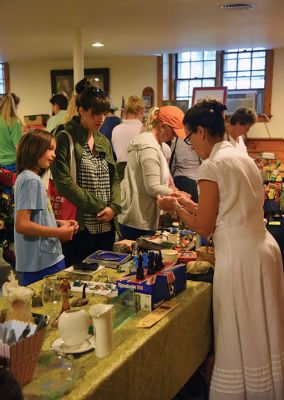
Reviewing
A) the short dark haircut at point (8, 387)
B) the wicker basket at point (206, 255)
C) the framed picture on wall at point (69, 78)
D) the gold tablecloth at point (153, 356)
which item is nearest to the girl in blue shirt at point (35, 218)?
the gold tablecloth at point (153, 356)

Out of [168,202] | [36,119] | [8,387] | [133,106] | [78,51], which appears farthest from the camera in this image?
[36,119]

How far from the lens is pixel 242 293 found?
176 cm

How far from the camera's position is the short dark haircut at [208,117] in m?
1.82

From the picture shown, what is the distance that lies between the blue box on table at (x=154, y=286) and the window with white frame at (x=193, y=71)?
679 cm

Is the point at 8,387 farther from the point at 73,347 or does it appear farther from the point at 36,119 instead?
the point at 36,119

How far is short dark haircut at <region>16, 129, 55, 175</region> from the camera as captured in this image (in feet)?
6.75

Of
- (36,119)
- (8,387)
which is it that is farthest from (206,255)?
(36,119)

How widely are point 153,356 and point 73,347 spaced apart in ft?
0.91

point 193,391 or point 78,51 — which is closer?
point 193,391

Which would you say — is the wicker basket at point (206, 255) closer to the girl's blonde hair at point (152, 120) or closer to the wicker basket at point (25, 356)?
the girl's blonde hair at point (152, 120)

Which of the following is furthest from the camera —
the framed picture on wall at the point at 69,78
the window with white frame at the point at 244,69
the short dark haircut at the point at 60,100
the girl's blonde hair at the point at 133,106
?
the framed picture on wall at the point at 69,78

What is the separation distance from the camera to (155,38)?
20.3 feet

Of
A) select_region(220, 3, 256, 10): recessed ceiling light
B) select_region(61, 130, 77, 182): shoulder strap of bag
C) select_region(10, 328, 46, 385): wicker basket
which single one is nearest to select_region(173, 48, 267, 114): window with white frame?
select_region(220, 3, 256, 10): recessed ceiling light

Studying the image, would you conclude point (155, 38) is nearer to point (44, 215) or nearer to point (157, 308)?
point (44, 215)
